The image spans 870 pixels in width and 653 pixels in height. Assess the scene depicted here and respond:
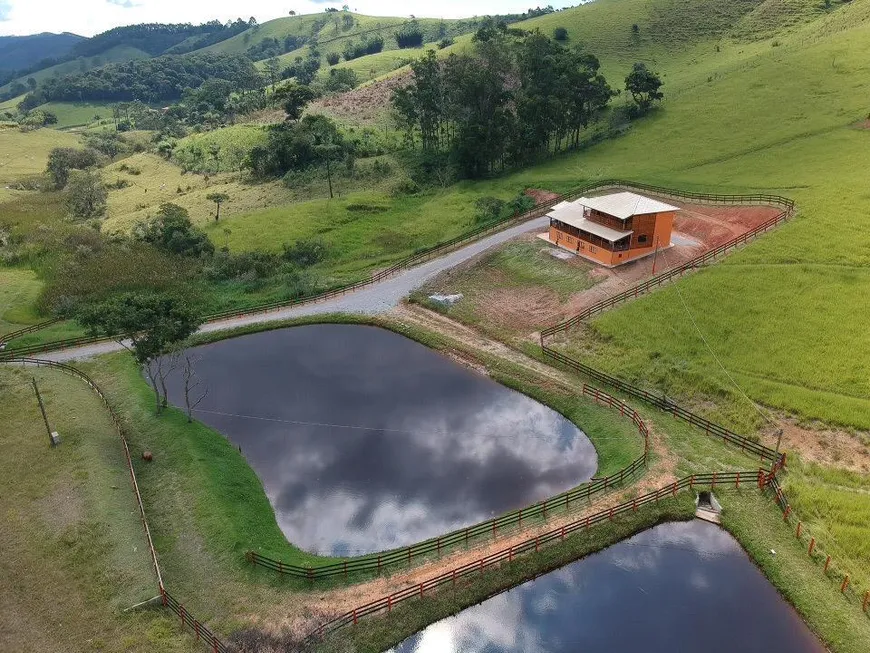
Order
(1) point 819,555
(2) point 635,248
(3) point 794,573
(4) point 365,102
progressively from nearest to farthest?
(3) point 794,573 → (1) point 819,555 → (2) point 635,248 → (4) point 365,102

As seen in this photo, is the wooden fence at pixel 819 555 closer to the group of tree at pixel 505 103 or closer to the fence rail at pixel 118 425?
the fence rail at pixel 118 425

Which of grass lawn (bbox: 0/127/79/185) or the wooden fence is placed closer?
the wooden fence

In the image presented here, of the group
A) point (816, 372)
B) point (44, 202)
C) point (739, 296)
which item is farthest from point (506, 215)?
point (44, 202)

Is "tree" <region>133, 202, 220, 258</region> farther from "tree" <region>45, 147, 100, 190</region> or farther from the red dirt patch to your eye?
the red dirt patch

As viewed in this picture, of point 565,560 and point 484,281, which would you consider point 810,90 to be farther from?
point 565,560

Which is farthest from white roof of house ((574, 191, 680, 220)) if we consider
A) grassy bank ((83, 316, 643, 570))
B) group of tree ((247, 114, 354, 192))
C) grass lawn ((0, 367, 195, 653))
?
group of tree ((247, 114, 354, 192))

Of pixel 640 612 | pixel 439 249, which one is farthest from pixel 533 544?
pixel 439 249

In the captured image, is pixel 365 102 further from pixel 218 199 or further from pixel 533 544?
pixel 533 544
